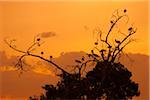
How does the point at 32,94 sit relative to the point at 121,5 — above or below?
below

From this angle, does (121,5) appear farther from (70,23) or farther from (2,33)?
(2,33)

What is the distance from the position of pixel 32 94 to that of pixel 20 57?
792mm

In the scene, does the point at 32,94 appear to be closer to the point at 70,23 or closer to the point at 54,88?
the point at 54,88

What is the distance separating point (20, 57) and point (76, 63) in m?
1.18

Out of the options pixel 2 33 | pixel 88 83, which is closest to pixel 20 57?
pixel 2 33

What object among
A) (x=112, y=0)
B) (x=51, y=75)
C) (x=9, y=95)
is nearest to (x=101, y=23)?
(x=112, y=0)

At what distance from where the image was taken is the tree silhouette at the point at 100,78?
45.6 feet

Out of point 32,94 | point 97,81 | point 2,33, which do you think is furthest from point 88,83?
point 2,33

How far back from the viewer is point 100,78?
13.9 metres

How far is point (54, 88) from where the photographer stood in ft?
46.5

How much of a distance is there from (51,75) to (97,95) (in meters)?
1.11

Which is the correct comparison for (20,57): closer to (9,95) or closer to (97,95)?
(9,95)

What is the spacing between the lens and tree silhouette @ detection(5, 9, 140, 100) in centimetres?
1390

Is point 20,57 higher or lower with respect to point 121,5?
lower
